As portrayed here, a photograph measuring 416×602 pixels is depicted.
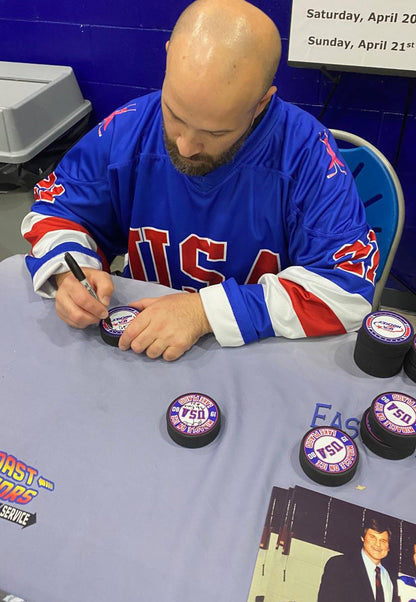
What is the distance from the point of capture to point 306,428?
2.68 ft

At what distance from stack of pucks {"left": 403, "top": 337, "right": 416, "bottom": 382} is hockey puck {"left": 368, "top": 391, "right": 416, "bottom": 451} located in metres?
0.07

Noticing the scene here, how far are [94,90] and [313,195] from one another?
1.56 meters

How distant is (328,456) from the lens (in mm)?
750

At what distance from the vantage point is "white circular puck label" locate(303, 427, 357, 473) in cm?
74

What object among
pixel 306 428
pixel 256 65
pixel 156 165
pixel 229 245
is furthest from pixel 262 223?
pixel 306 428

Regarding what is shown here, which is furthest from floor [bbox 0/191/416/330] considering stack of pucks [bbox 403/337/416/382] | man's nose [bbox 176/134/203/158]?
stack of pucks [bbox 403/337/416/382]

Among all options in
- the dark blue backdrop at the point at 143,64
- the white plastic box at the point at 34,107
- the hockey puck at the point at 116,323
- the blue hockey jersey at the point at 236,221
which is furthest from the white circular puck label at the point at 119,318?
the dark blue backdrop at the point at 143,64

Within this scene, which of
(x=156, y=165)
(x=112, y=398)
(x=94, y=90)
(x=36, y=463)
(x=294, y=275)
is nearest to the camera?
(x=36, y=463)

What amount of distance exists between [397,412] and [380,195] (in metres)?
0.74

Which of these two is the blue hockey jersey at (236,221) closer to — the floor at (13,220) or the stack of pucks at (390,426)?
the stack of pucks at (390,426)

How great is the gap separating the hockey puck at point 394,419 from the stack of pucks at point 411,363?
0.23 ft

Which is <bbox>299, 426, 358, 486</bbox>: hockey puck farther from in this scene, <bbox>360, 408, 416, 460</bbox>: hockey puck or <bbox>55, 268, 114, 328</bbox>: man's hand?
<bbox>55, 268, 114, 328</bbox>: man's hand

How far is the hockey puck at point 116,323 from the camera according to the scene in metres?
0.96

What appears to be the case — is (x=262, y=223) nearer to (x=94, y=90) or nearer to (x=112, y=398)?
(x=112, y=398)
